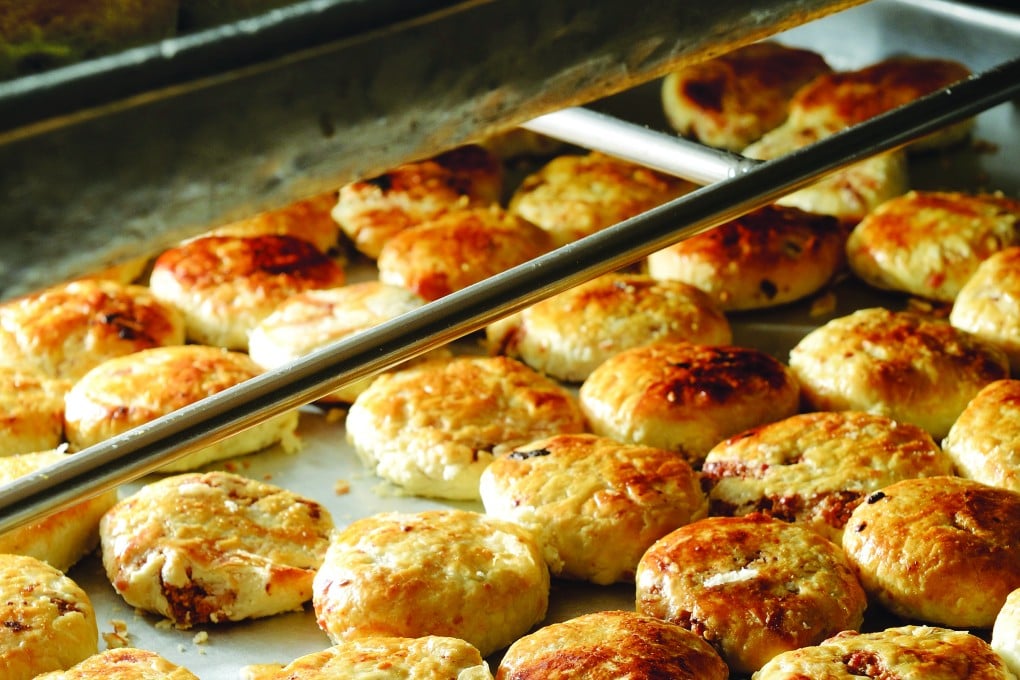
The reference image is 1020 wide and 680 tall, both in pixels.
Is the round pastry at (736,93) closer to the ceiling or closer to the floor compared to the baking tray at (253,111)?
closer to the floor

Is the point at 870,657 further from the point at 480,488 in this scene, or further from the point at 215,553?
the point at 215,553

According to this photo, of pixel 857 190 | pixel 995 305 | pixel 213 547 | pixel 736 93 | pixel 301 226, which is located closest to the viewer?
pixel 213 547

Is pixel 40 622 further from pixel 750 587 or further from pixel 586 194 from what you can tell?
pixel 586 194

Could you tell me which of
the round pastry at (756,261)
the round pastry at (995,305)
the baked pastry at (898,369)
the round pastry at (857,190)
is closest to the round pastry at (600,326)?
the round pastry at (756,261)

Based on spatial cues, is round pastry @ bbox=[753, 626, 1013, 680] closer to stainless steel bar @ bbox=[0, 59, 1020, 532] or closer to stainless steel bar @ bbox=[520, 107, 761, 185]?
stainless steel bar @ bbox=[0, 59, 1020, 532]

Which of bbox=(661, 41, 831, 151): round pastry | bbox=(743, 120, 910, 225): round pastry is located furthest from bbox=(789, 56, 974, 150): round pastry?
bbox=(743, 120, 910, 225): round pastry

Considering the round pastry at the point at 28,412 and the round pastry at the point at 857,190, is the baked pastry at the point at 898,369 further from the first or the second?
the round pastry at the point at 28,412

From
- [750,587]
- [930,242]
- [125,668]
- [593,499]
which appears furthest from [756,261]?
[125,668]
